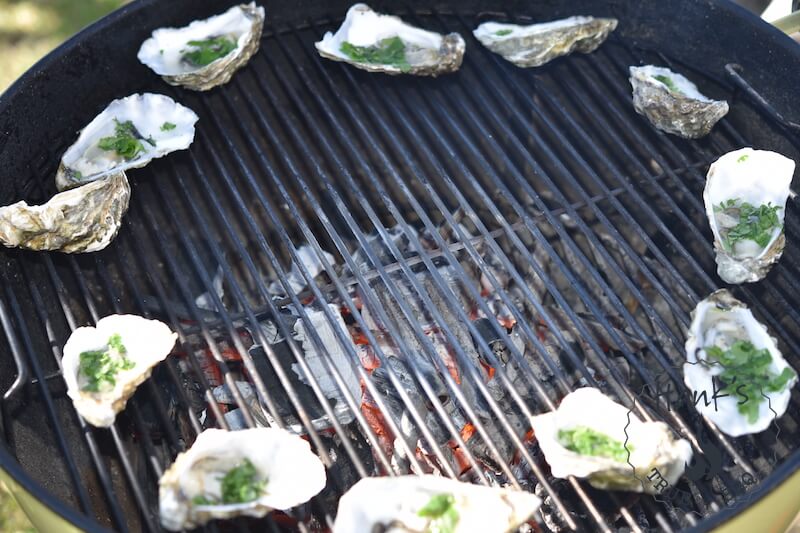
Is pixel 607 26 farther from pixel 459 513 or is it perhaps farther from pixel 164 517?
pixel 164 517

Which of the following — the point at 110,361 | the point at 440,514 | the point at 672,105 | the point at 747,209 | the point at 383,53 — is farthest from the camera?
the point at 383,53

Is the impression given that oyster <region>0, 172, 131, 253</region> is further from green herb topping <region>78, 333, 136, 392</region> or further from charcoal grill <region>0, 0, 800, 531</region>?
green herb topping <region>78, 333, 136, 392</region>

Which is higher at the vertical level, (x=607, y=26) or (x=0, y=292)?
(x=607, y=26)

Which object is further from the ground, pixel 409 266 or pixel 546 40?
pixel 546 40

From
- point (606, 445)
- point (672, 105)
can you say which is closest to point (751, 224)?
point (672, 105)

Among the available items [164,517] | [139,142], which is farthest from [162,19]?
[164,517]

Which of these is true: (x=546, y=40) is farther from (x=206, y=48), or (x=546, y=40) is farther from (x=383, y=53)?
(x=206, y=48)
